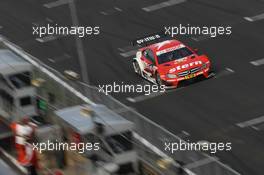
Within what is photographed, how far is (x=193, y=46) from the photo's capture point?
41344mm

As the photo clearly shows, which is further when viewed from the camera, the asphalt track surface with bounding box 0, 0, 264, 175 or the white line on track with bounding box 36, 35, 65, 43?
the white line on track with bounding box 36, 35, 65, 43

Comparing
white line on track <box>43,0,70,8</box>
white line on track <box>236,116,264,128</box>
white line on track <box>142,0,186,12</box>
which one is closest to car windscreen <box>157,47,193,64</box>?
white line on track <box>236,116,264,128</box>

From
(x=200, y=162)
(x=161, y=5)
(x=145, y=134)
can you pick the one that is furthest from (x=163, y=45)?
(x=200, y=162)

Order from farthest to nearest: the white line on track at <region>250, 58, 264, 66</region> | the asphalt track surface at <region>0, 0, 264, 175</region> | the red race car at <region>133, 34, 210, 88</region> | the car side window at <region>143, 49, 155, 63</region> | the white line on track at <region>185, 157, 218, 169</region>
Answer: the white line on track at <region>250, 58, 264, 66</region> < the car side window at <region>143, 49, 155, 63</region> < the red race car at <region>133, 34, 210, 88</region> < the asphalt track surface at <region>0, 0, 264, 175</region> < the white line on track at <region>185, 157, 218, 169</region>

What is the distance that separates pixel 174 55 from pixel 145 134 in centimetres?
832

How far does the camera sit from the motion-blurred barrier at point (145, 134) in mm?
25469

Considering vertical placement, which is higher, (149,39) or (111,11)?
(149,39)

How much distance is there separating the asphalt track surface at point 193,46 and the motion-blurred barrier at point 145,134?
2536 mm

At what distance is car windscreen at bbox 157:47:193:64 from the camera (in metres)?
37.6

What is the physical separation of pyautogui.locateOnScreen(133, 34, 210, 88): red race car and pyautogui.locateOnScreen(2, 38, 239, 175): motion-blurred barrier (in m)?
3.95

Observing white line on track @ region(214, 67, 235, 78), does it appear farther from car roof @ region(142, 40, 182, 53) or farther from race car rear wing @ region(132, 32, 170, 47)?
race car rear wing @ region(132, 32, 170, 47)

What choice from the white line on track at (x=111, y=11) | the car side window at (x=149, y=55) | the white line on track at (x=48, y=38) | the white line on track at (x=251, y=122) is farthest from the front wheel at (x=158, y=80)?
the white line on track at (x=111, y=11)

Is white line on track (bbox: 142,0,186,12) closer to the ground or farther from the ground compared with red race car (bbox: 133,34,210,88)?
closer to the ground

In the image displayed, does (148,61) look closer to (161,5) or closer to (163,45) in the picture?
(163,45)
